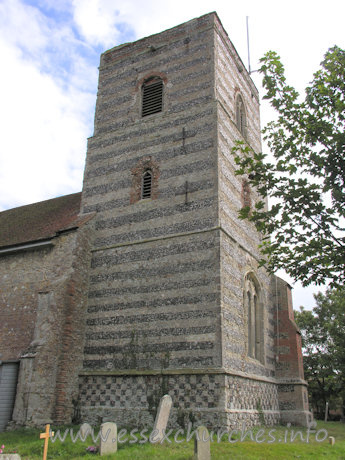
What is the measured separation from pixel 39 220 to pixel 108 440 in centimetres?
1078

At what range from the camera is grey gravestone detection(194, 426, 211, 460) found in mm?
8008

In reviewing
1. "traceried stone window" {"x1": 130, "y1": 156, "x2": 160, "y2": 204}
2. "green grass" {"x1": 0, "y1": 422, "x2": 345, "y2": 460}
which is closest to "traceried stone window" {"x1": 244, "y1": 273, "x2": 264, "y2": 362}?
"green grass" {"x1": 0, "y1": 422, "x2": 345, "y2": 460}

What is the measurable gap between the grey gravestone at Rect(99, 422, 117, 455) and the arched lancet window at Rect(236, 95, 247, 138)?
13.0 meters

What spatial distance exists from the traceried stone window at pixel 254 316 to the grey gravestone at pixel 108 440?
6.48 meters

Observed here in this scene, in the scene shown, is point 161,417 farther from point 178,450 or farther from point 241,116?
point 241,116

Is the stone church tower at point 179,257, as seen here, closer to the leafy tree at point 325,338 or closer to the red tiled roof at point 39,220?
the red tiled roof at point 39,220

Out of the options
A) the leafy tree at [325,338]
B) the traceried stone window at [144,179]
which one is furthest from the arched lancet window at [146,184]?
the leafy tree at [325,338]

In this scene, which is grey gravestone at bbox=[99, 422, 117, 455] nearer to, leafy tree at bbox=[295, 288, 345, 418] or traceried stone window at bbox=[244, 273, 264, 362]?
traceried stone window at bbox=[244, 273, 264, 362]

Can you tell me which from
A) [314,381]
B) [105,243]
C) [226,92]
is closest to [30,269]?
[105,243]

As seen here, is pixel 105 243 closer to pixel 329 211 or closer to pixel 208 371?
pixel 208 371

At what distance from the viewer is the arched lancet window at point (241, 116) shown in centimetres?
1834

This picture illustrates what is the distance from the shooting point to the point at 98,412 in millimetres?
12609

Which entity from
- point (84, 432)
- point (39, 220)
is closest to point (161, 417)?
point (84, 432)

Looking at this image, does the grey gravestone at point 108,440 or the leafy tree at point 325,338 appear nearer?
the grey gravestone at point 108,440
